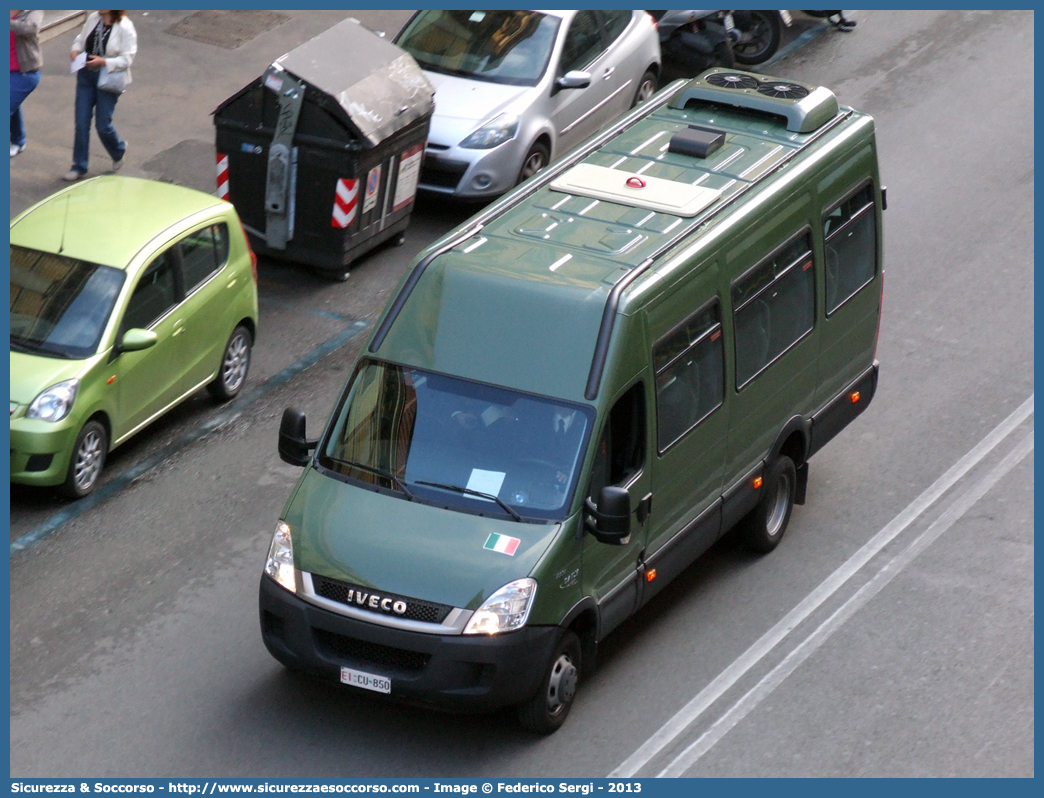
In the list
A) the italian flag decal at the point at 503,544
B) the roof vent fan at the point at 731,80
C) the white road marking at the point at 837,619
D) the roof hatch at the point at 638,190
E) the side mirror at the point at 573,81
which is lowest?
the white road marking at the point at 837,619

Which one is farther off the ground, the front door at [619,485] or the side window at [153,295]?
the front door at [619,485]

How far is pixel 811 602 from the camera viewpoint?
36.6 feet

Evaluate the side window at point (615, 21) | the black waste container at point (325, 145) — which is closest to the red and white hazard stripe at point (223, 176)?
the black waste container at point (325, 145)

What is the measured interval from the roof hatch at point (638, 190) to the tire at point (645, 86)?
747cm

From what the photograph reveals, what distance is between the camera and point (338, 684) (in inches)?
362

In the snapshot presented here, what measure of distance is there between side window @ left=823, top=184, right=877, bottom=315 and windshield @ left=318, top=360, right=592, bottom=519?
305 cm

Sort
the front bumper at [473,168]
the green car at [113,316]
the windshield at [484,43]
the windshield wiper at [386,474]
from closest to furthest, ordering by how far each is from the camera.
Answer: the windshield wiper at [386,474]
the green car at [113,316]
the front bumper at [473,168]
the windshield at [484,43]

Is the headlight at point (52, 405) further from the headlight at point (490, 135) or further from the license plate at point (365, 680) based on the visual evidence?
the headlight at point (490, 135)

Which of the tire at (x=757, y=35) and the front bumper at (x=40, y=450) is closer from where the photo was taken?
the front bumper at (x=40, y=450)

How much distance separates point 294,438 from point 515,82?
7.60 metres

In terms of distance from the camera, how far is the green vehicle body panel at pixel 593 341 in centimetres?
923

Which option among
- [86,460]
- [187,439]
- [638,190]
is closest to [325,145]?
[187,439]

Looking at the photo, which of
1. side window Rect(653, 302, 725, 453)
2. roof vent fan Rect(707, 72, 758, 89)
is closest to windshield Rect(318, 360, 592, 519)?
side window Rect(653, 302, 725, 453)

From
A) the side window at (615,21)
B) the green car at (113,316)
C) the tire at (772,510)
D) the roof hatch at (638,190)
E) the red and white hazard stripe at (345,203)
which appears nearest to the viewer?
the roof hatch at (638,190)
